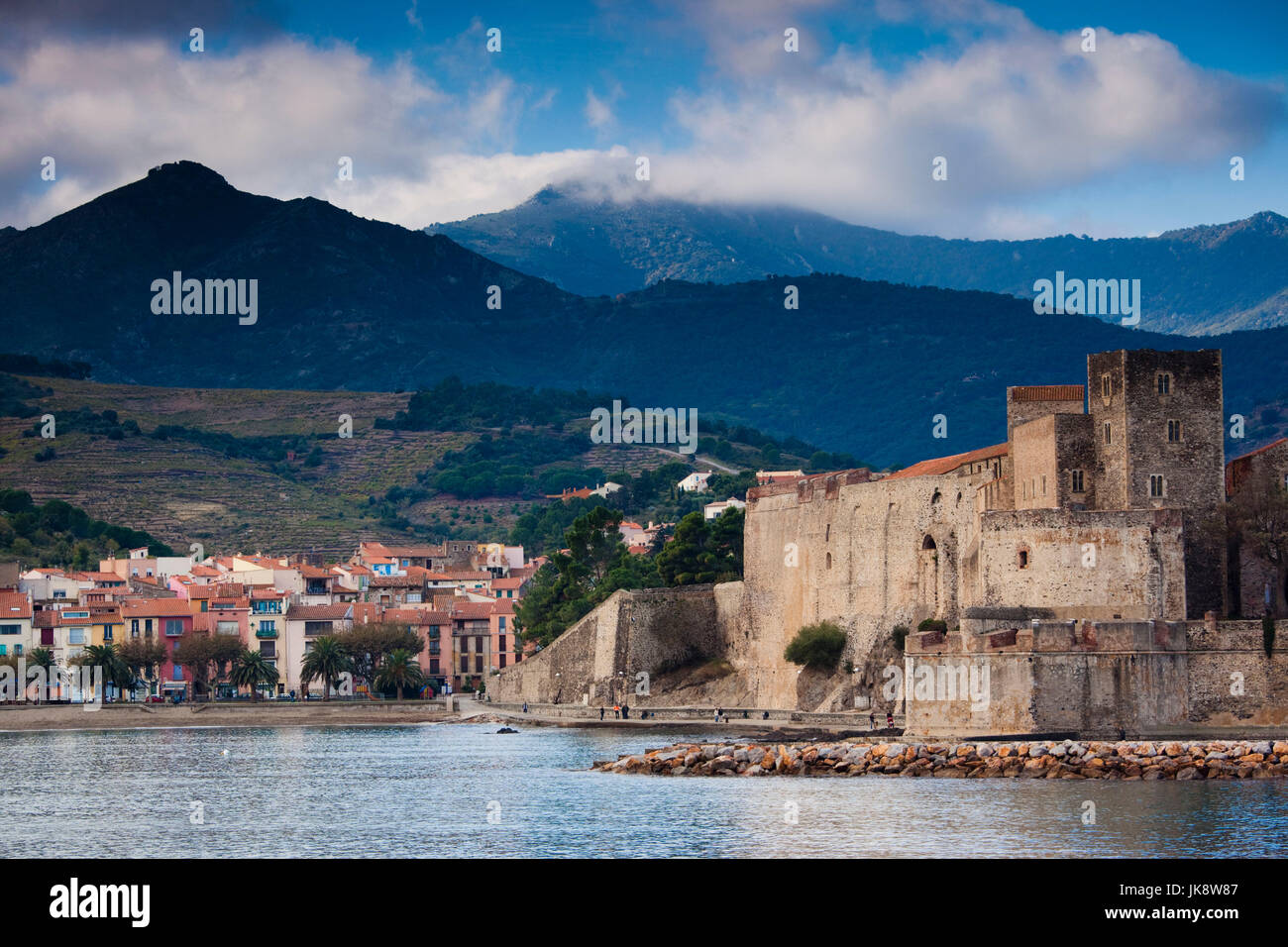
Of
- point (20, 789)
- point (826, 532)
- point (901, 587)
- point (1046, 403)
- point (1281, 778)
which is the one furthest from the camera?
point (826, 532)

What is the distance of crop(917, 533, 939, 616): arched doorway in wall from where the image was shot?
5072 centimetres

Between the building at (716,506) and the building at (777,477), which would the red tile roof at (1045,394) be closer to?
the building at (777,477)

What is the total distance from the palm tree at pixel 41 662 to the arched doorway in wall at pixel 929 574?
35.4 metres

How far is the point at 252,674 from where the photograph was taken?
72.0 meters

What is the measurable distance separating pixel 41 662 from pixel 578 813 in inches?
1680

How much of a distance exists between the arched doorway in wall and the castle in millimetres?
59

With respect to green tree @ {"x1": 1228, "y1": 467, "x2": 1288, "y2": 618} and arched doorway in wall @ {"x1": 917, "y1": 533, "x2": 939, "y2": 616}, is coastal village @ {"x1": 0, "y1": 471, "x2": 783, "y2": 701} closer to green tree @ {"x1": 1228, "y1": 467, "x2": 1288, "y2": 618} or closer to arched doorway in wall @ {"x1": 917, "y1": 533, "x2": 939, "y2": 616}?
arched doorway in wall @ {"x1": 917, "y1": 533, "x2": 939, "y2": 616}

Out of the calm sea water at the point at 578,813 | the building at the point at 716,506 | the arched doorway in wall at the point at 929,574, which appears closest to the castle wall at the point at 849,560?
the arched doorway in wall at the point at 929,574

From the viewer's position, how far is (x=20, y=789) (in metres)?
43.2

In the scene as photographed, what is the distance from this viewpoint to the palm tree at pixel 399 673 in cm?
7294
